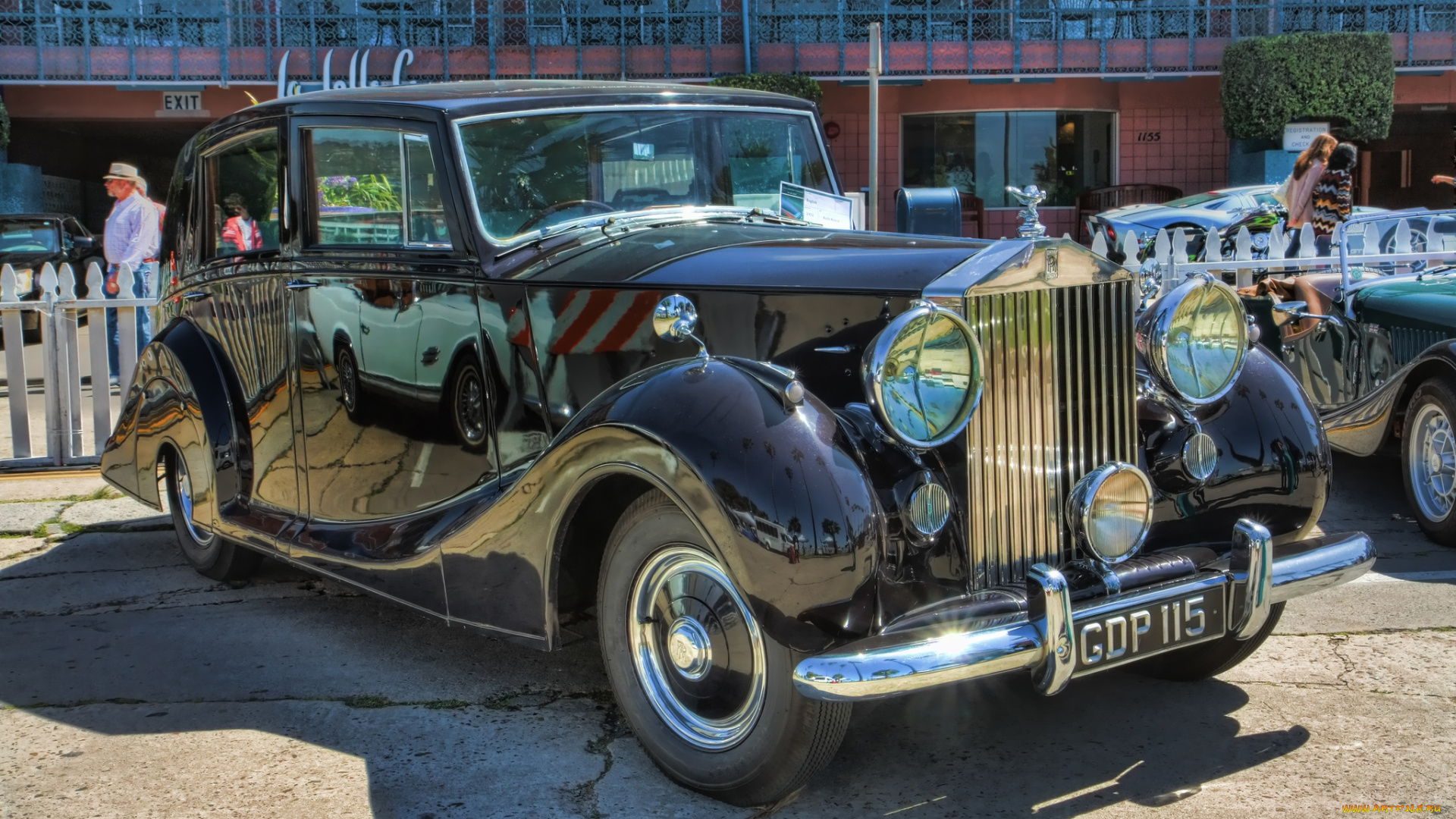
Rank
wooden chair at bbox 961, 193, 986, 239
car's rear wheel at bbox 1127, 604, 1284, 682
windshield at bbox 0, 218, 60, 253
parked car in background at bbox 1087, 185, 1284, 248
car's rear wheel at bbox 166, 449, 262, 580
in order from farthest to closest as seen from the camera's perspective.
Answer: wooden chair at bbox 961, 193, 986, 239, windshield at bbox 0, 218, 60, 253, parked car in background at bbox 1087, 185, 1284, 248, car's rear wheel at bbox 166, 449, 262, 580, car's rear wheel at bbox 1127, 604, 1284, 682

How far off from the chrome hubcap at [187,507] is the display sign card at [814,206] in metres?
2.42

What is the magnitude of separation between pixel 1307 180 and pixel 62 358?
7.50 meters

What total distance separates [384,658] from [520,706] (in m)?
0.62

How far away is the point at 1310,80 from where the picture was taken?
1738 centimetres

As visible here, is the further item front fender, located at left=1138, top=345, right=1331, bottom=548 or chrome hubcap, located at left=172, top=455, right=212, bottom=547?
chrome hubcap, located at left=172, top=455, right=212, bottom=547

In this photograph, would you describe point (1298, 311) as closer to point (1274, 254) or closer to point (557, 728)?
point (1274, 254)

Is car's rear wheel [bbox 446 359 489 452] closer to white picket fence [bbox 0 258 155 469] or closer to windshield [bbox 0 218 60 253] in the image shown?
white picket fence [bbox 0 258 155 469]

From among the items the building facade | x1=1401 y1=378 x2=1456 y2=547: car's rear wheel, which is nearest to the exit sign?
the building facade

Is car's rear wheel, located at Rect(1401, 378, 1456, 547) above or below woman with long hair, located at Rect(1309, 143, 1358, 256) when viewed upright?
below

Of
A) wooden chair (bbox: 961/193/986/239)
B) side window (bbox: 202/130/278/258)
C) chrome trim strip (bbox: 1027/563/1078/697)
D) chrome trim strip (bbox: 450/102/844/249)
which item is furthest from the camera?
wooden chair (bbox: 961/193/986/239)

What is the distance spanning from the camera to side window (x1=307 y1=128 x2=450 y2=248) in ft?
11.4

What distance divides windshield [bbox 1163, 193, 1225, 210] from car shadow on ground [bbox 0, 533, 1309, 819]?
12.6 meters

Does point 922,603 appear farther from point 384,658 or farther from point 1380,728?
point 384,658

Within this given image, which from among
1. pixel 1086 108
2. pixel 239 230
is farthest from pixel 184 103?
pixel 239 230
